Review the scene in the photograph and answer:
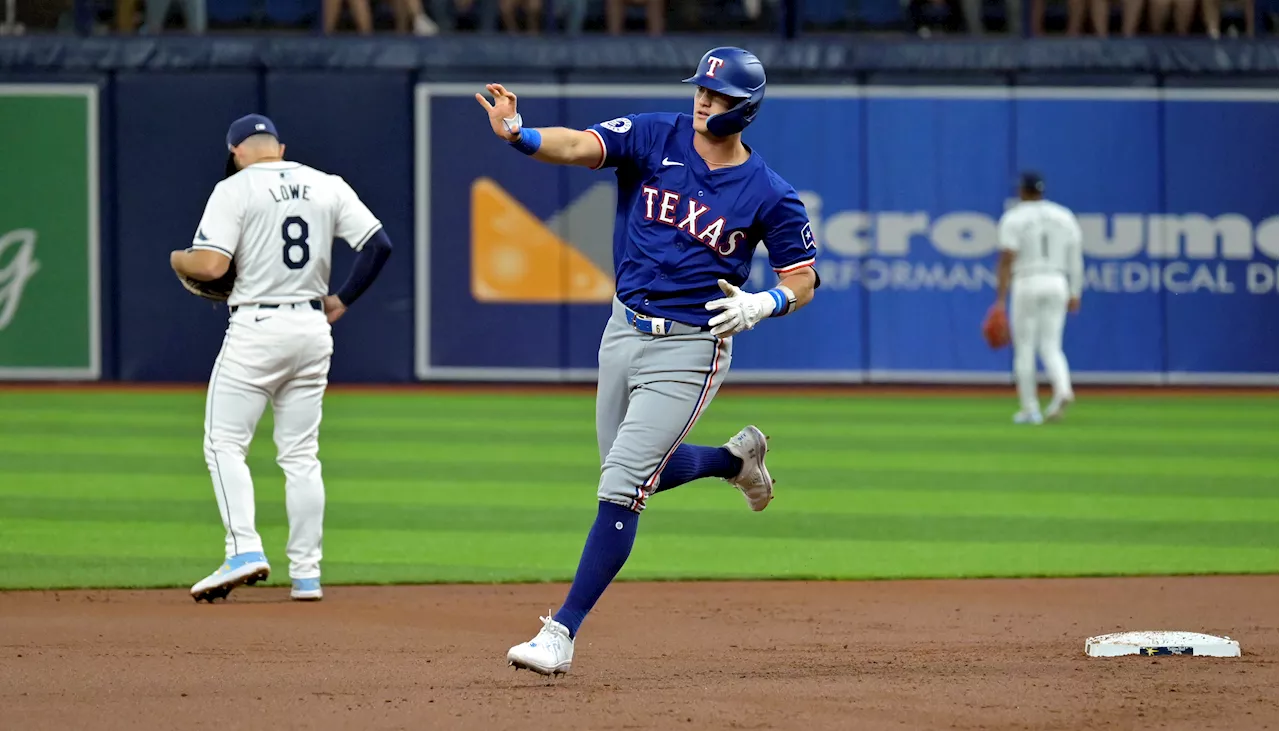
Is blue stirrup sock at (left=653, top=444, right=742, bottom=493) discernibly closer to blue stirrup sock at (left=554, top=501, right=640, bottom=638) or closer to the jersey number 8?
blue stirrup sock at (left=554, top=501, right=640, bottom=638)

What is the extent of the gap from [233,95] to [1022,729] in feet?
55.3

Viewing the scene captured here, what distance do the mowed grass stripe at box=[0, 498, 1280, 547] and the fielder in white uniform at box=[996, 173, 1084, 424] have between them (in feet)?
18.8

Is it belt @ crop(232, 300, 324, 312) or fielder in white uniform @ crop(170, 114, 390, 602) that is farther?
belt @ crop(232, 300, 324, 312)

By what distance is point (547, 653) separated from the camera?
5.68 metres

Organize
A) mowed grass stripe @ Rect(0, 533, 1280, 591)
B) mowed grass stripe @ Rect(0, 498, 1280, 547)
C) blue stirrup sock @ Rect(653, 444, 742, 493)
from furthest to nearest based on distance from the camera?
mowed grass stripe @ Rect(0, 498, 1280, 547) → mowed grass stripe @ Rect(0, 533, 1280, 591) → blue stirrup sock @ Rect(653, 444, 742, 493)

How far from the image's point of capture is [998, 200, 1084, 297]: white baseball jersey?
52.5ft

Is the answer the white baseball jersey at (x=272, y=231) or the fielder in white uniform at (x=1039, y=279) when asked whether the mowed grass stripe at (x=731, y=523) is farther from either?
the fielder in white uniform at (x=1039, y=279)

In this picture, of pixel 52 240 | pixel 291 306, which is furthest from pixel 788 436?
pixel 52 240

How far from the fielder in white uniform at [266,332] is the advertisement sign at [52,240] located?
526 inches

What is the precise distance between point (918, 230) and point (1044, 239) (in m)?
4.74

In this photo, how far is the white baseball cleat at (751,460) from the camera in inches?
271

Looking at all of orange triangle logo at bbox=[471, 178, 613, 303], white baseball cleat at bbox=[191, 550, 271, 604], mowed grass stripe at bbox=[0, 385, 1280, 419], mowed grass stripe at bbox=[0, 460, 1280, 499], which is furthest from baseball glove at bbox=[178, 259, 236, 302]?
orange triangle logo at bbox=[471, 178, 613, 303]

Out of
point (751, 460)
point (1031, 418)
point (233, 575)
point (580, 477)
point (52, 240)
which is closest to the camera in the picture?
point (751, 460)

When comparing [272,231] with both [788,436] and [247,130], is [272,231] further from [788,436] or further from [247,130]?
[788,436]
